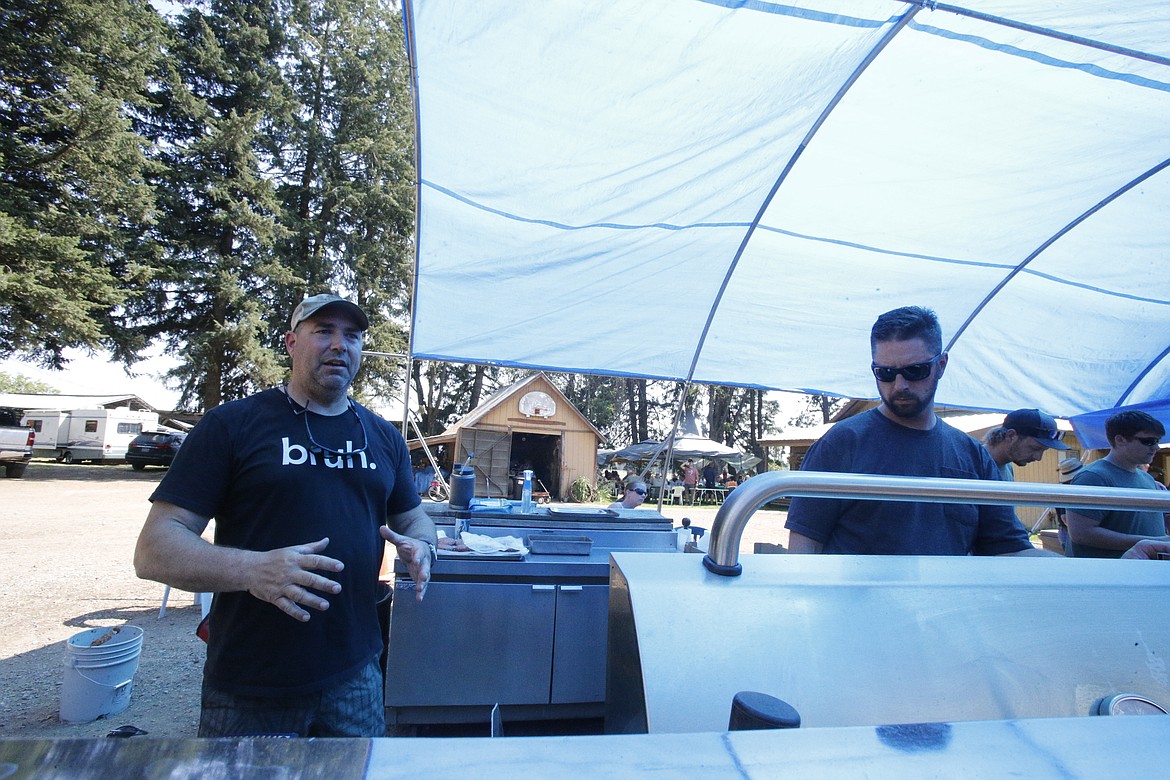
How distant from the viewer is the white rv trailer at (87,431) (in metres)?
26.6

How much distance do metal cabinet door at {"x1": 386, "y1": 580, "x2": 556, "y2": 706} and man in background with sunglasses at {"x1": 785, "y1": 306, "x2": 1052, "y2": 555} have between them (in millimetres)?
1965

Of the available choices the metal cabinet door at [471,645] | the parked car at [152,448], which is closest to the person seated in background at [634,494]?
the metal cabinet door at [471,645]

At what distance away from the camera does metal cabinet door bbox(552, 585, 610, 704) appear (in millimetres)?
3510

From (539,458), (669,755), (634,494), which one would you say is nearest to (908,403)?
(669,755)

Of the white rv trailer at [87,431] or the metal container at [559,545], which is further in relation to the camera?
the white rv trailer at [87,431]

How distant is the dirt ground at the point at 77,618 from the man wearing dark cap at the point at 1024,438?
4.49 m

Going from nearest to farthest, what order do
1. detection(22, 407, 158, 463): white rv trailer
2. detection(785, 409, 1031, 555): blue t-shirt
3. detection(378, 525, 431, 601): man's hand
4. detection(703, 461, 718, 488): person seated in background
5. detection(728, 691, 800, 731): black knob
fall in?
detection(728, 691, 800, 731): black knob < detection(785, 409, 1031, 555): blue t-shirt < detection(378, 525, 431, 601): man's hand < detection(703, 461, 718, 488): person seated in background < detection(22, 407, 158, 463): white rv trailer

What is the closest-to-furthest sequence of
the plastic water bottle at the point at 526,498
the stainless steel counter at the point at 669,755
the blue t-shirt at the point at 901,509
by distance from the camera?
the stainless steel counter at the point at 669,755, the blue t-shirt at the point at 901,509, the plastic water bottle at the point at 526,498

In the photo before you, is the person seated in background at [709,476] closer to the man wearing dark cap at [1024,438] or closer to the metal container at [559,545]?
the man wearing dark cap at [1024,438]

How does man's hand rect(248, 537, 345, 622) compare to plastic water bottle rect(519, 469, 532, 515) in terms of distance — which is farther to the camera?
plastic water bottle rect(519, 469, 532, 515)

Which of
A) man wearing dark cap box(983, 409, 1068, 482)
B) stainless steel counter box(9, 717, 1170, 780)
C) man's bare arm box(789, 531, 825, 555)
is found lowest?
stainless steel counter box(9, 717, 1170, 780)

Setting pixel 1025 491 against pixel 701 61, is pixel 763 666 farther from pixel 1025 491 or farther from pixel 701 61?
pixel 701 61

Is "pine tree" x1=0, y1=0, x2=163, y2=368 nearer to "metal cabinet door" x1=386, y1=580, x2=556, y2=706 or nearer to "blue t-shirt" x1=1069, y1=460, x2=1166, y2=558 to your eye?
"metal cabinet door" x1=386, y1=580, x2=556, y2=706

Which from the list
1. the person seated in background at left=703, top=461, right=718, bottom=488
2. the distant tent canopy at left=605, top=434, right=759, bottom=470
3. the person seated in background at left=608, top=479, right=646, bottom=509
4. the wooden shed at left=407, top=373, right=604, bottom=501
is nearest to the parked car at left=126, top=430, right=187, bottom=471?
the wooden shed at left=407, top=373, right=604, bottom=501
